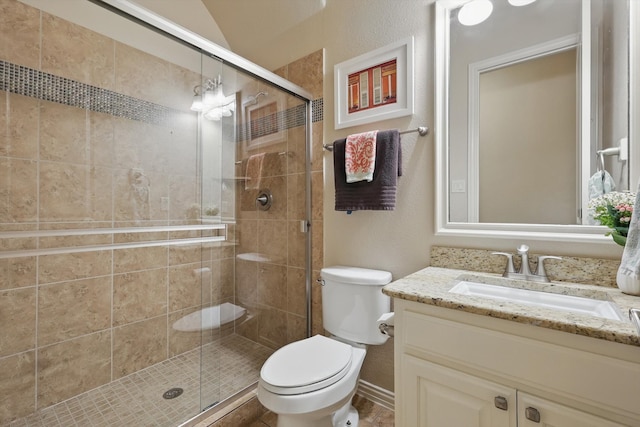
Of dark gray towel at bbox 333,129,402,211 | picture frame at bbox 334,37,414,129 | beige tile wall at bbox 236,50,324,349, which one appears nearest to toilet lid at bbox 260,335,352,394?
beige tile wall at bbox 236,50,324,349

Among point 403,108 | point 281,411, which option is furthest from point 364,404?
point 403,108

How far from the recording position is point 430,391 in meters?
Answer: 0.90

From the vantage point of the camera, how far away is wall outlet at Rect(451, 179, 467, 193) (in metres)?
1.34

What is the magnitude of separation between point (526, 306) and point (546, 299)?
0.98ft

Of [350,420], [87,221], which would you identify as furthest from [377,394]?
[87,221]

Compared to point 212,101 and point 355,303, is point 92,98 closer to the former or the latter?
point 212,101

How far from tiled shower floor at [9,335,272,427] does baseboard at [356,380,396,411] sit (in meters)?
0.63

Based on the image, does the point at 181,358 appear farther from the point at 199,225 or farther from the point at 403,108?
the point at 403,108

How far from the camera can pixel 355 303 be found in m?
1.41

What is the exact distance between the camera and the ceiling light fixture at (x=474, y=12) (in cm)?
127

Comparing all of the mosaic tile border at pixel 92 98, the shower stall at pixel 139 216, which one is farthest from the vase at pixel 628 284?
the mosaic tile border at pixel 92 98

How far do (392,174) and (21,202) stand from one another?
1851mm

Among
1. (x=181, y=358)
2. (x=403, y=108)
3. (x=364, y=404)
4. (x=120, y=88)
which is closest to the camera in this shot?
(x=403, y=108)

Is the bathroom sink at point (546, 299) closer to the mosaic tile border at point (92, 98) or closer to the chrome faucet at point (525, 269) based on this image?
the chrome faucet at point (525, 269)
